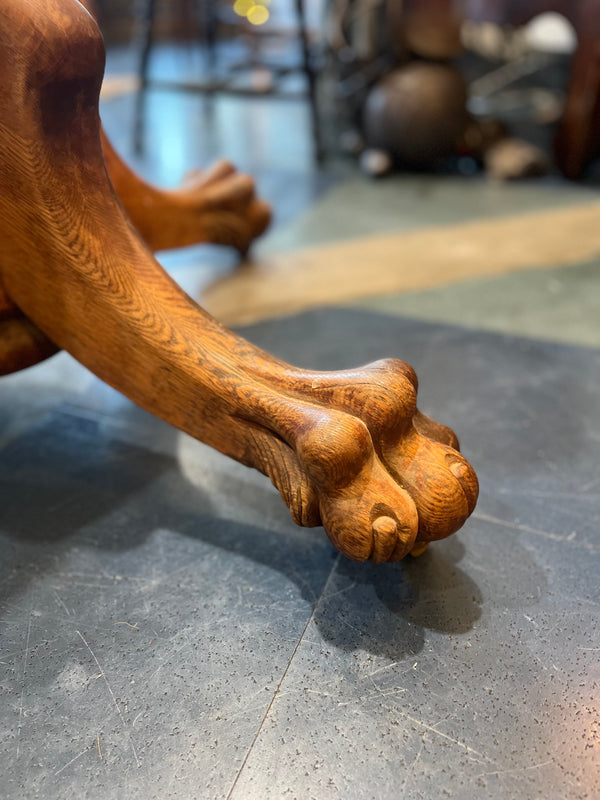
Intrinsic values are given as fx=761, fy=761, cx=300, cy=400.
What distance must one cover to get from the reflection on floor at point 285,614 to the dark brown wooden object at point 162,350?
0.09 m

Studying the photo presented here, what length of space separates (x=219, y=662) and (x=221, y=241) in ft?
2.86

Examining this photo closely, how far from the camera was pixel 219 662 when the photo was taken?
58 cm

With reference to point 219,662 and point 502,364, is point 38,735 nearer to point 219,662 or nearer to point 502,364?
point 219,662

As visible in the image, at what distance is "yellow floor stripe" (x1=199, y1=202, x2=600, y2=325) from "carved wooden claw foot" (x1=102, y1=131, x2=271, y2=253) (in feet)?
0.27

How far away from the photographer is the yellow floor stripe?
4.05ft

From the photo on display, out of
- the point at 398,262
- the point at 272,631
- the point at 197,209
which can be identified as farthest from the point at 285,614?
the point at 398,262

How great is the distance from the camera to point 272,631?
61 cm

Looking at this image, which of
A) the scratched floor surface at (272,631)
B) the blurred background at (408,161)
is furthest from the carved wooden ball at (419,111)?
the scratched floor surface at (272,631)

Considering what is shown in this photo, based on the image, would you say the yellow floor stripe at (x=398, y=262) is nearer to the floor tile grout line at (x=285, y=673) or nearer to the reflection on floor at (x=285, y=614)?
the reflection on floor at (x=285, y=614)

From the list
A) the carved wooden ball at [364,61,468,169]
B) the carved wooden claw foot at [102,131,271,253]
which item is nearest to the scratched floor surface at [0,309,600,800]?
the carved wooden claw foot at [102,131,271,253]

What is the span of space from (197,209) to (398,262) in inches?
15.2

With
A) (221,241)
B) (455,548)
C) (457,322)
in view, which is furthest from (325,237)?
(455,548)

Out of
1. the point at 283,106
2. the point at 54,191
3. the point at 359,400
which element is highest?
the point at 54,191

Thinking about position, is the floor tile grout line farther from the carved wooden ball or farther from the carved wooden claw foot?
the carved wooden ball
